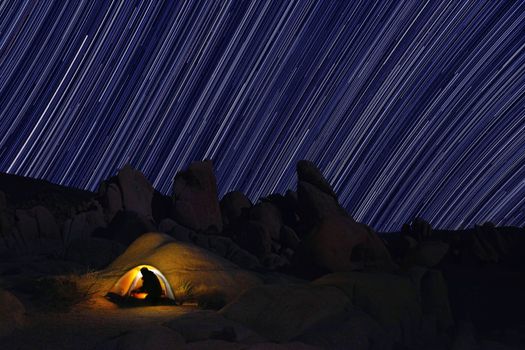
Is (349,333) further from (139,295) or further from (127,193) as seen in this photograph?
(127,193)

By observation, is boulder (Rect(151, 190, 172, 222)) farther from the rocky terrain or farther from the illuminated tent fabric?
the illuminated tent fabric

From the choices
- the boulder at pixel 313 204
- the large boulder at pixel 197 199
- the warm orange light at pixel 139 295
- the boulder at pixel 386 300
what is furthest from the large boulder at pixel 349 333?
the boulder at pixel 313 204

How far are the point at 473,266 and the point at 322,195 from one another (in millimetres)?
13038

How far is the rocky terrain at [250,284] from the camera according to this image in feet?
42.9

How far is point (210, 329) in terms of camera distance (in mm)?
11781

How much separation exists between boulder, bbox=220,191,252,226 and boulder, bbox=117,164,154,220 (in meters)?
6.73

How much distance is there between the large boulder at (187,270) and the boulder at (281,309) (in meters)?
2.42

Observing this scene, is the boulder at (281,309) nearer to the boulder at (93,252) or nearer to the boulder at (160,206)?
the boulder at (93,252)

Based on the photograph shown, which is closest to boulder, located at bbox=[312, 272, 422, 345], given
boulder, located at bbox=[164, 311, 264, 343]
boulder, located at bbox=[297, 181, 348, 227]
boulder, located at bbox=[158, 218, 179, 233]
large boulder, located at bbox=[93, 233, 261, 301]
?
large boulder, located at bbox=[93, 233, 261, 301]

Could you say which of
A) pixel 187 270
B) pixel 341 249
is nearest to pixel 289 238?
pixel 341 249

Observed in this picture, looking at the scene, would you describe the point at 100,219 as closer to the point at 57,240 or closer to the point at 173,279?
the point at 57,240

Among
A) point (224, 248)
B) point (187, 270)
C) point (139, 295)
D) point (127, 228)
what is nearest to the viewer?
point (139, 295)

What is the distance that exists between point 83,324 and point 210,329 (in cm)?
356

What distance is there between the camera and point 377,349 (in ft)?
51.0
